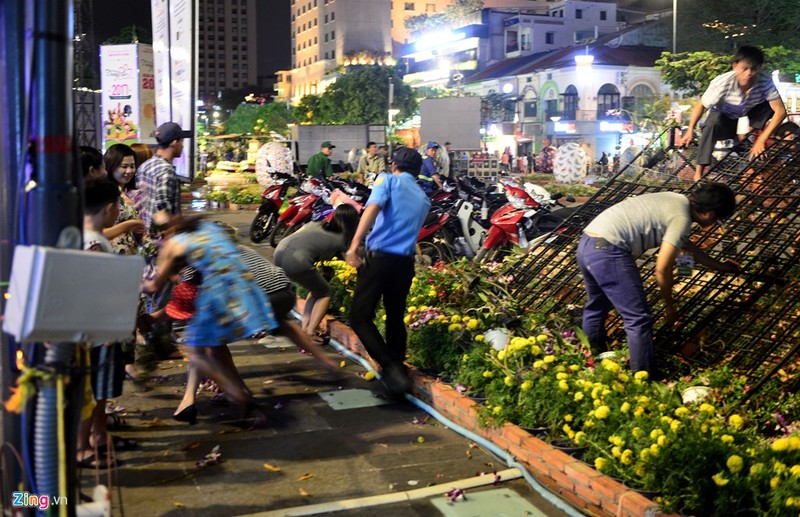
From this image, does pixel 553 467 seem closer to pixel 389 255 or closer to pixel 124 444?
pixel 389 255

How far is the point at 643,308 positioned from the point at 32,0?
4380 millimetres

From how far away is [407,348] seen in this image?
761cm

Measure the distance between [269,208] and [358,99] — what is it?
5774cm

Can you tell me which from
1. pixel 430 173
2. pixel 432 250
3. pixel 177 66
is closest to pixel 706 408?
pixel 432 250

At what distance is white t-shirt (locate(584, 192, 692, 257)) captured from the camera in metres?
5.82

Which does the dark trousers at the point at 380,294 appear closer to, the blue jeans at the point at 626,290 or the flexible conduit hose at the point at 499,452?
the flexible conduit hose at the point at 499,452

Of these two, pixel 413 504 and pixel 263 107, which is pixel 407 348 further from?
pixel 263 107

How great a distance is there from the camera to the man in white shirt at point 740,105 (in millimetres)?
8276

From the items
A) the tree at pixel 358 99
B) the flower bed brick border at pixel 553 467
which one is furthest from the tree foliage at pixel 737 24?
the flower bed brick border at pixel 553 467

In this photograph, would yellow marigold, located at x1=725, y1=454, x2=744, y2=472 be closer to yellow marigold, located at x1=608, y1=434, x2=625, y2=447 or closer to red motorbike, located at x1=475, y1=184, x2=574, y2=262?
yellow marigold, located at x1=608, y1=434, x2=625, y2=447

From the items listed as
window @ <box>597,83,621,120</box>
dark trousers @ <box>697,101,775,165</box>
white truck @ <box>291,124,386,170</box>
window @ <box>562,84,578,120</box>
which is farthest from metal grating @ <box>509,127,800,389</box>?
window @ <box>597,83,621,120</box>

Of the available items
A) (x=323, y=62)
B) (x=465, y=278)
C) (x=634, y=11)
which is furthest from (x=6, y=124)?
(x=323, y=62)

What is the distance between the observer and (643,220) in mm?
5941

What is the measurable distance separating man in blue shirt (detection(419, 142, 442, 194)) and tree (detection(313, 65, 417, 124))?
5277 cm
